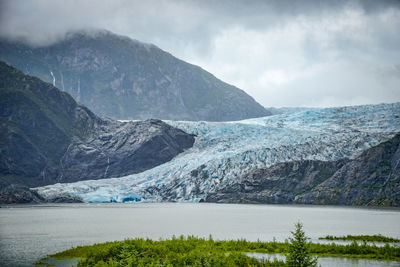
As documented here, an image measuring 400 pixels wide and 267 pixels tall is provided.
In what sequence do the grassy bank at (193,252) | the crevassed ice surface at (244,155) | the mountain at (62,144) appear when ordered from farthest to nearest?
the mountain at (62,144), the crevassed ice surface at (244,155), the grassy bank at (193,252)

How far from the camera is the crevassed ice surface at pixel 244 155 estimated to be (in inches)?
4717

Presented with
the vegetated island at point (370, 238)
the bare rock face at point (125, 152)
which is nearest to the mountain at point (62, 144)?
the bare rock face at point (125, 152)

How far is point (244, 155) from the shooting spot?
123 metres

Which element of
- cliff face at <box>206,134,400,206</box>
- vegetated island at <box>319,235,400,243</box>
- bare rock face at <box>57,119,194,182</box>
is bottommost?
vegetated island at <box>319,235,400,243</box>

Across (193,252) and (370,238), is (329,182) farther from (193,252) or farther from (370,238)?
(193,252)

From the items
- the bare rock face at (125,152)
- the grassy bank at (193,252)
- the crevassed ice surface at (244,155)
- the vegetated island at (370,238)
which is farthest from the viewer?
the bare rock face at (125,152)

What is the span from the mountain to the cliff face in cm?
4141

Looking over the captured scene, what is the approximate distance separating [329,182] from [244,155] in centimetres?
2408

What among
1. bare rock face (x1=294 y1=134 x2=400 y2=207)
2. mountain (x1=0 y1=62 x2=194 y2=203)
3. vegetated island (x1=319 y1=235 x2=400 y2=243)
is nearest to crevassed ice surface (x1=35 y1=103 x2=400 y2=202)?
bare rock face (x1=294 y1=134 x2=400 y2=207)

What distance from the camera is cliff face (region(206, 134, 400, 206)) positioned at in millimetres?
103688

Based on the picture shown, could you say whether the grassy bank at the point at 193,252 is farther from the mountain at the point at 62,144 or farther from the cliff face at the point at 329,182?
the mountain at the point at 62,144

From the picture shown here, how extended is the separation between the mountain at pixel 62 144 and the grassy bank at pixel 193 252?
126716 millimetres

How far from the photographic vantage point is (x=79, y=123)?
199125 millimetres

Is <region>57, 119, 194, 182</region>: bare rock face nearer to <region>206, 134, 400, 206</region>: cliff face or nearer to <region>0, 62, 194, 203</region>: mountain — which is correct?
<region>0, 62, 194, 203</region>: mountain
